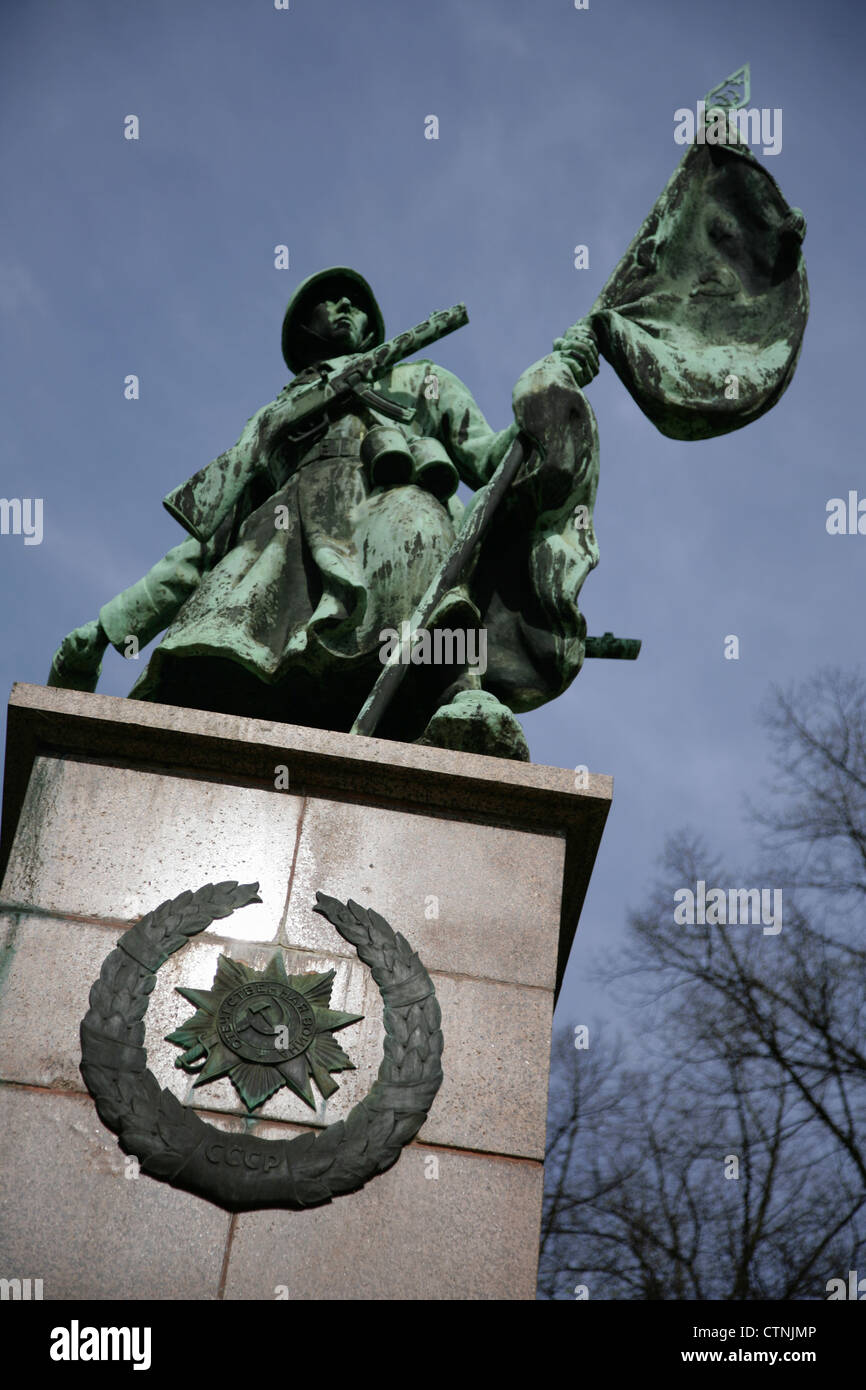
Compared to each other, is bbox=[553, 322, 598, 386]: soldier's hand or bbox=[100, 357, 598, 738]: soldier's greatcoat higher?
bbox=[553, 322, 598, 386]: soldier's hand

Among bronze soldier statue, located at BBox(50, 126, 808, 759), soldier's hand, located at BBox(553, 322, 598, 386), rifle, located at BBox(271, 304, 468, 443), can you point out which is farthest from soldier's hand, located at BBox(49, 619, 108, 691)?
soldier's hand, located at BBox(553, 322, 598, 386)

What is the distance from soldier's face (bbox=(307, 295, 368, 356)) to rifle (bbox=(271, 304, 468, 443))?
0.52m

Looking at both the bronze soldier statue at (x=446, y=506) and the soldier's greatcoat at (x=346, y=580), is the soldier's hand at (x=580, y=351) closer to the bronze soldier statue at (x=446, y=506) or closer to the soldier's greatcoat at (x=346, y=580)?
the bronze soldier statue at (x=446, y=506)

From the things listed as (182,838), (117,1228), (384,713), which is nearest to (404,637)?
(384,713)

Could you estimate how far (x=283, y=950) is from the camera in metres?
4.33

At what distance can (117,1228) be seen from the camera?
3834 millimetres

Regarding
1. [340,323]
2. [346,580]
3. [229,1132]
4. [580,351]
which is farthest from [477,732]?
[340,323]

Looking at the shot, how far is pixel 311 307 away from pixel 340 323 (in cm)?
25

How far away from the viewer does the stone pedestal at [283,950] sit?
384cm

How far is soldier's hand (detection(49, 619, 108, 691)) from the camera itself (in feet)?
20.4

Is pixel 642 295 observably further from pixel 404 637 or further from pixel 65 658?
pixel 65 658
